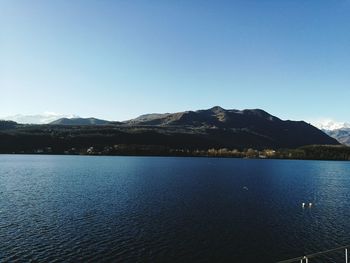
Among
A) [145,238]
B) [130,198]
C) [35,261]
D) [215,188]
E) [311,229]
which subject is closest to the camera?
[35,261]

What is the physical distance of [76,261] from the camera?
172 feet

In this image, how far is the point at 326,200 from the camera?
386 feet

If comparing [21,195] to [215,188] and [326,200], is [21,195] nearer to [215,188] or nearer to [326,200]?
[215,188]

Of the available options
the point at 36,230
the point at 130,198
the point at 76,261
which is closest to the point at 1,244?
the point at 36,230

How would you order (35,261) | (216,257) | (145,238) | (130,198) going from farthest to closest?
(130,198)
(145,238)
(216,257)
(35,261)

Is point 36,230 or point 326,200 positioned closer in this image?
point 36,230

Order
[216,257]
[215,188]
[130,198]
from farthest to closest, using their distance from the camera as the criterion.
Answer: [215,188] < [130,198] < [216,257]

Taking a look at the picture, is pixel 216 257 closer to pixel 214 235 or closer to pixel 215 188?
pixel 214 235

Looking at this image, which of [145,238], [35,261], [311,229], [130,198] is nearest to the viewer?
[35,261]

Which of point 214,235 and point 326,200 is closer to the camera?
point 214,235

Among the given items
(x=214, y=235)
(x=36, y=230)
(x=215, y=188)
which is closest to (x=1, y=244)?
(x=36, y=230)

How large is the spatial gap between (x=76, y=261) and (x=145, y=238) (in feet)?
50.7

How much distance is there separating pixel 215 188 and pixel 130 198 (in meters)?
44.0

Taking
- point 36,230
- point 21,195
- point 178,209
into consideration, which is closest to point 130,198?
point 178,209
